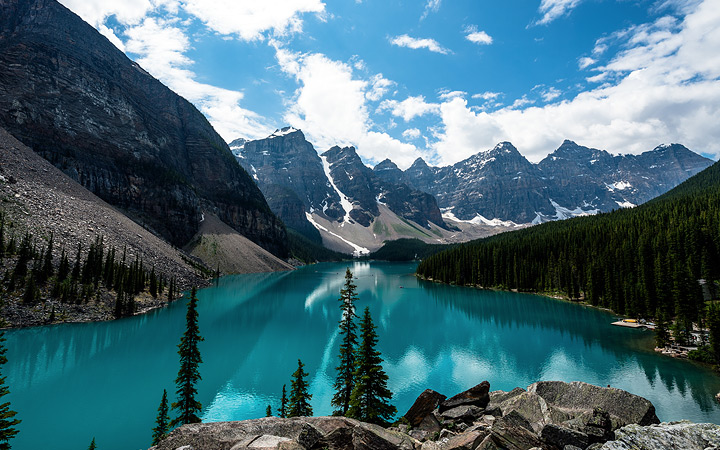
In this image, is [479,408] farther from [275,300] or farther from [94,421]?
[275,300]

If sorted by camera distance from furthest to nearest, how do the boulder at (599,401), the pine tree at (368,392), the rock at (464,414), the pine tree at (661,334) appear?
1. the pine tree at (661,334)
2. the pine tree at (368,392)
3. the rock at (464,414)
4. the boulder at (599,401)

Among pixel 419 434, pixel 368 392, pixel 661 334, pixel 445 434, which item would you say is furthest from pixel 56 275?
pixel 661 334

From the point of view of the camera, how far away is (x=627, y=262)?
69125 mm

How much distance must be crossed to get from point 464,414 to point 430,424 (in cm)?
165

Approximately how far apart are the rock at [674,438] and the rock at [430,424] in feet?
23.8

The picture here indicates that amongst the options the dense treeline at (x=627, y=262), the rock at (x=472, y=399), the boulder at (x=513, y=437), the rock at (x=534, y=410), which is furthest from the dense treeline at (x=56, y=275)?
the dense treeline at (x=627, y=262)

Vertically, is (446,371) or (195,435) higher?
(195,435)

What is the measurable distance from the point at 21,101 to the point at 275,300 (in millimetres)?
117502

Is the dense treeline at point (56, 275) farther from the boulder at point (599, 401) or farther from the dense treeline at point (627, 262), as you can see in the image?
the dense treeline at point (627, 262)

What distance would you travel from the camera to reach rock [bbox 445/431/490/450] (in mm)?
10016

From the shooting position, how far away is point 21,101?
109688 mm

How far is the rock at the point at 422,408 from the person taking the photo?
15.5 m

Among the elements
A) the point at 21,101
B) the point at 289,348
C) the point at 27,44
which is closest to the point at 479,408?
the point at 289,348

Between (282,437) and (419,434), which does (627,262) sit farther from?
(282,437)
